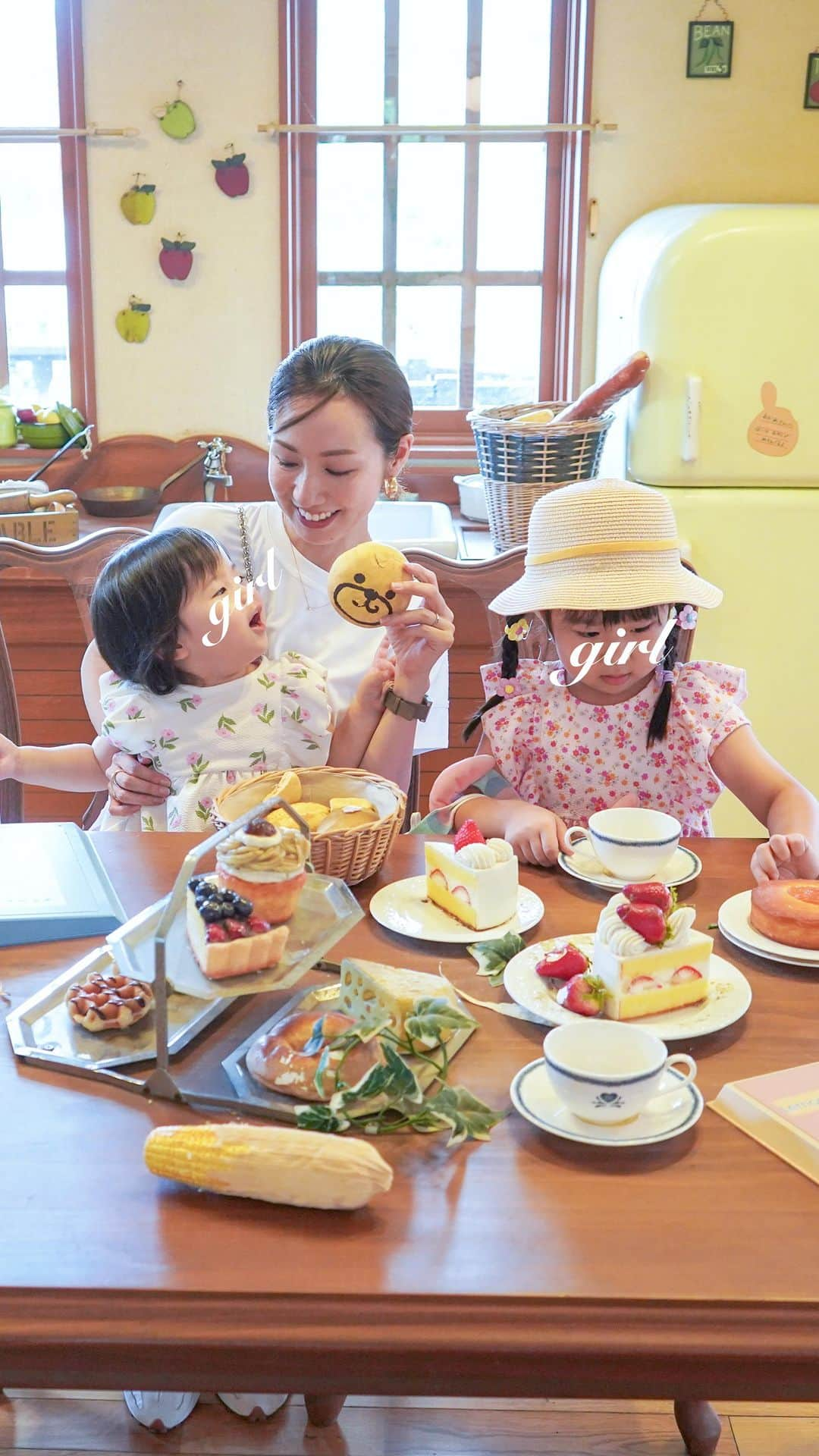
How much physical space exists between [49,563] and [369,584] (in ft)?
2.21

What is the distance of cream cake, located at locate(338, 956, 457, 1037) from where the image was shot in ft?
3.52

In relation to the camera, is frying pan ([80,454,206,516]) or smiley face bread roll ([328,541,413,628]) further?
frying pan ([80,454,206,516])

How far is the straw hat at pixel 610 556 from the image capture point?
65.1 inches

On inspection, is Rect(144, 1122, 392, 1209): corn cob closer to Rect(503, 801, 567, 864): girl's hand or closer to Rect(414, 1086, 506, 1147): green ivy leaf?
Rect(414, 1086, 506, 1147): green ivy leaf

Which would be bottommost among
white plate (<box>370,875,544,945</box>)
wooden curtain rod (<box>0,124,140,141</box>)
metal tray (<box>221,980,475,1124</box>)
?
white plate (<box>370,875,544,945</box>)

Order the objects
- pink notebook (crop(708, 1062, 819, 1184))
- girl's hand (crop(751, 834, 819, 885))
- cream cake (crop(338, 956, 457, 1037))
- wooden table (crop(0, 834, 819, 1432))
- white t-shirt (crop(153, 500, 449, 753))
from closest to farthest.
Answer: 1. wooden table (crop(0, 834, 819, 1432))
2. pink notebook (crop(708, 1062, 819, 1184))
3. cream cake (crop(338, 956, 457, 1037))
4. girl's hand (crop(751, 834, 819, 885))
5. white t-shirt (crop(153, 500, 449, 753))

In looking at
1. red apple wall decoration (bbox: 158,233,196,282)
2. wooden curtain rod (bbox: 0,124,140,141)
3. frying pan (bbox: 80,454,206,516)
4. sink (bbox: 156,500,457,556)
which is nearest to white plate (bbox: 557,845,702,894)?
sink (bbox: 156,500,457,556)

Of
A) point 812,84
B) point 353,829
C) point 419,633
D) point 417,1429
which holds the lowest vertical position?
point 417,1429

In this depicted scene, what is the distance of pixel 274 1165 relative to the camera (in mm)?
892

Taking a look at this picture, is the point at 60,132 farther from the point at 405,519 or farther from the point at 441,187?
the point at 405,519

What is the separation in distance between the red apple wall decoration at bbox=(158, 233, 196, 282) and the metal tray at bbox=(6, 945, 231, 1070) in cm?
261

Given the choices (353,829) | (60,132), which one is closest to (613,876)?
(353,829)

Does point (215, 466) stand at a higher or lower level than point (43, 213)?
lower

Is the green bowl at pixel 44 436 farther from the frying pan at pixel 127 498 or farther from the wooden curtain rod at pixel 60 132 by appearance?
the wooden curtain rod at pixel 60 132
